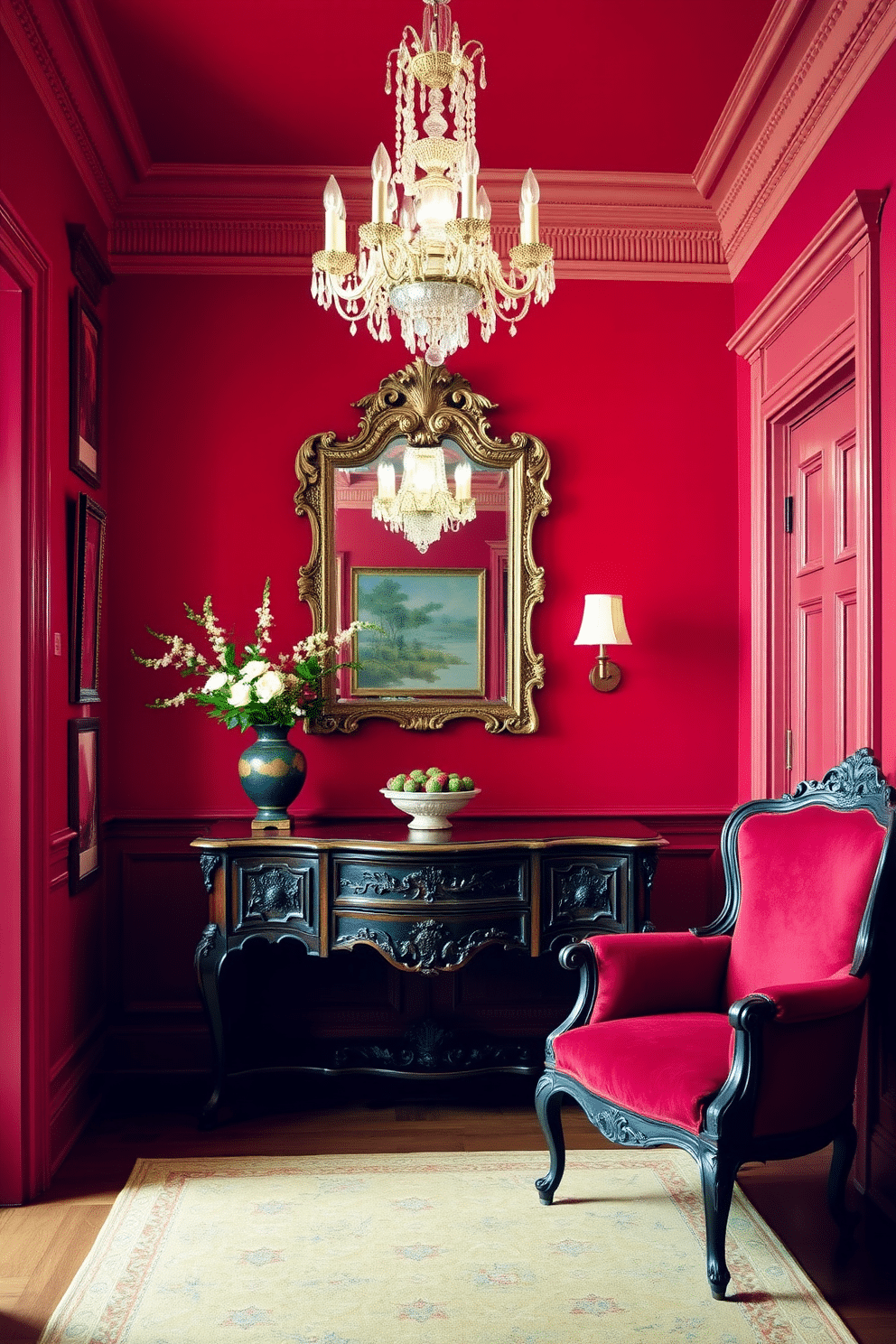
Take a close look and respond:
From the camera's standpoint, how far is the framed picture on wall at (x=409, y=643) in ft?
14.4

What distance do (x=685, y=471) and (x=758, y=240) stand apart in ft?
2.96

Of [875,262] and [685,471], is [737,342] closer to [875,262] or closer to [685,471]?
[685,471]

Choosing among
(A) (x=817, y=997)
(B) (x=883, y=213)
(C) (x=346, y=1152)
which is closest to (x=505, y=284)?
(B) (x=883, y=213)

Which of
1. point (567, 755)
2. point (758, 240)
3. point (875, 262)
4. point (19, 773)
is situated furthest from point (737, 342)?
point (19, 773)

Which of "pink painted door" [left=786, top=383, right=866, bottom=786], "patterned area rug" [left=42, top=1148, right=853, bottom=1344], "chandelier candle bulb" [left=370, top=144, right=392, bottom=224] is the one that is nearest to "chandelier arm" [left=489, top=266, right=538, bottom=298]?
"chandelier candle bulb" [left=370, top=144, right=392, bottom=224]

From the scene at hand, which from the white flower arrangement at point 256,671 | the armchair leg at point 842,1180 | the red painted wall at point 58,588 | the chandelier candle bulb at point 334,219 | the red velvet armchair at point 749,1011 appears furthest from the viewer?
the white flower arrangement at point 256,671

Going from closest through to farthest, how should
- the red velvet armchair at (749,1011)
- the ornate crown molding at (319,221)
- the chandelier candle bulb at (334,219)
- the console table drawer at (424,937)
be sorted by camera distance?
the red velvet armchair at (749,1011), the chandelier candle bulb at (334,219), the console table drawer at (424,937), the ornate crown molding at (319,221)

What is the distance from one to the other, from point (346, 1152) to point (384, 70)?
11.6 ft

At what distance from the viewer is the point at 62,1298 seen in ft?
8.58

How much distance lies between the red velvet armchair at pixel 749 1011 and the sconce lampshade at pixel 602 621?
3.30 ft

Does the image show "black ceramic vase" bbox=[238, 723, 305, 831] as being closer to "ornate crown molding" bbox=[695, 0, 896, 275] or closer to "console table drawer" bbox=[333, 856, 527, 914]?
"console table drawer" bbox=[333, 856, 527, 914]

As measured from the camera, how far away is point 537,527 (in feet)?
14.6

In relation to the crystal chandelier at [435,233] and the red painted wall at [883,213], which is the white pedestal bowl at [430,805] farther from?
the crystal chandelier at [435,233]

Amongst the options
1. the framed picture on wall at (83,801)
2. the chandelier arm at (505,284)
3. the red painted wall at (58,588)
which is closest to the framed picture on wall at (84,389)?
the red painted wall at (58,588)
